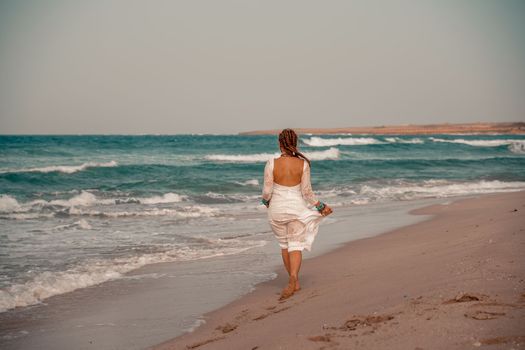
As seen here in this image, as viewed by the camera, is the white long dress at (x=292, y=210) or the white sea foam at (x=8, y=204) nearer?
the white long dress at (x=292, y=210)

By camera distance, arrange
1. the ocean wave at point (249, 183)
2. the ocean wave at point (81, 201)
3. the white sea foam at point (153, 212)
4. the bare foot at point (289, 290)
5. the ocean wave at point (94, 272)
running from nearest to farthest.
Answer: the bare foot at point (289, 290) < the ocean wave at point (94, 272) < the white sea foam at point (153, 212) < the ocean wave at point (81, 201) < the ocean wave at point (249, 183)

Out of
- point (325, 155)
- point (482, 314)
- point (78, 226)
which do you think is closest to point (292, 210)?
point (482, 314)

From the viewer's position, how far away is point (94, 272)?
23.7ft

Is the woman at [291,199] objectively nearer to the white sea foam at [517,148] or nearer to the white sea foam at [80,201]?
the white sea foam at [80,201]

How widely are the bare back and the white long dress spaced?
0.04 m

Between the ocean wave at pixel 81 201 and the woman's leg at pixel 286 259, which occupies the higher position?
the woman's leg at pixel 286 259

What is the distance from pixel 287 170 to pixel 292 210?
1.36 feet

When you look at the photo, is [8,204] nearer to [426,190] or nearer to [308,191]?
[308,191]

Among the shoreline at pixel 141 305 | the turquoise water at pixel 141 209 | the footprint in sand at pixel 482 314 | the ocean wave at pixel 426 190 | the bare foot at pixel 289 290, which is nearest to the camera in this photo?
the footprint in sand at pixel 482 314

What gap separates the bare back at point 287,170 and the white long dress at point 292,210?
1.8 inches

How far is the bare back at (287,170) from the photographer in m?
5.76

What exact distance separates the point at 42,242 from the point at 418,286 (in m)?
7.18

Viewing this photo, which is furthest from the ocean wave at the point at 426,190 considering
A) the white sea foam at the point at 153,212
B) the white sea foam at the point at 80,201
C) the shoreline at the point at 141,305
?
the shoreline at the point at 141,305

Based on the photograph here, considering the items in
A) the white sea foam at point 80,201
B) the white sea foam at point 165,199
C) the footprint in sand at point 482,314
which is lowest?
the white sea foam at point 165,199
